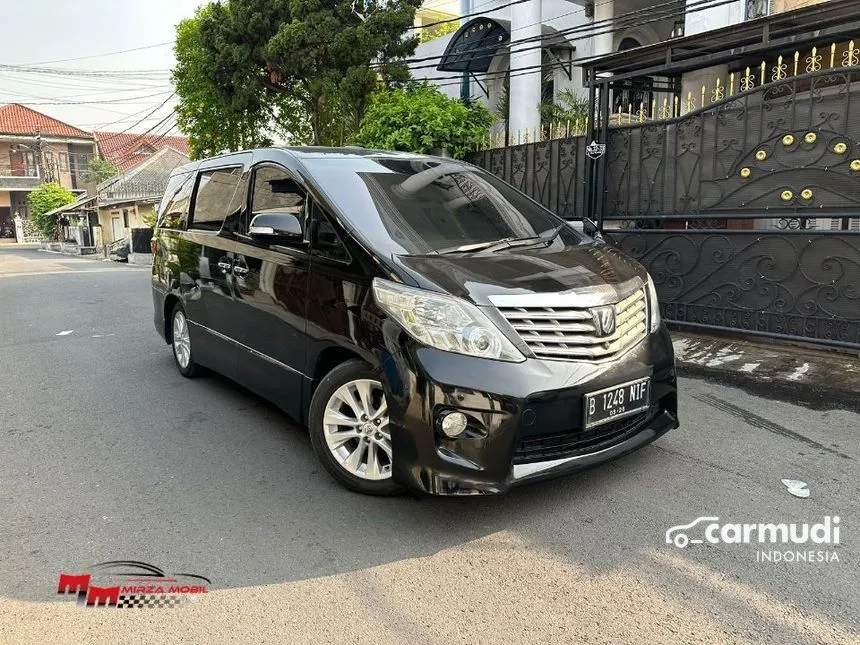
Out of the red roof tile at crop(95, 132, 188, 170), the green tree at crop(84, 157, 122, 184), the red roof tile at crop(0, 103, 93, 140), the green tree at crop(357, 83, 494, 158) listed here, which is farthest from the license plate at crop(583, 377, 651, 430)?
the red roof tile at crop(0, 103, 93, 140)

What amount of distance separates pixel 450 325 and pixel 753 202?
14.9ft

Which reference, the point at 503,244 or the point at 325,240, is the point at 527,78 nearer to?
the point at 503,244

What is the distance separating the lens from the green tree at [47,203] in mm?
49688

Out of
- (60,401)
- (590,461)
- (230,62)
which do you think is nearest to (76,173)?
(230,62)

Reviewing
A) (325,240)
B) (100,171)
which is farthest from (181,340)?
(100,171)

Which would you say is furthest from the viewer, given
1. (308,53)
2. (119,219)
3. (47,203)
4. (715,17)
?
(47,203)

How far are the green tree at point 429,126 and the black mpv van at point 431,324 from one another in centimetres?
471

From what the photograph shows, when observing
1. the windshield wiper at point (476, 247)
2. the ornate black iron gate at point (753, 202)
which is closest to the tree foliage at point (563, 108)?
the ornate black iron gate at point (753, 202)

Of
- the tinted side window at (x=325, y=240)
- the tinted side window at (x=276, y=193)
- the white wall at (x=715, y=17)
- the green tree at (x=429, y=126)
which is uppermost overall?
the white wall at (x=715, y=17)

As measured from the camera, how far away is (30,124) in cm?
5719

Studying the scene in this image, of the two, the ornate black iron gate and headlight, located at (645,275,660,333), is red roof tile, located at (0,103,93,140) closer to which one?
the ornate black iron gate

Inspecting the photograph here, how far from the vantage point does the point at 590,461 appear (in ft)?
10.1

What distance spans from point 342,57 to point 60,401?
408 inches

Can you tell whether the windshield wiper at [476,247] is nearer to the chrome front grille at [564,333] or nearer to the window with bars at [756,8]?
the chrome front grille at [564,333]
